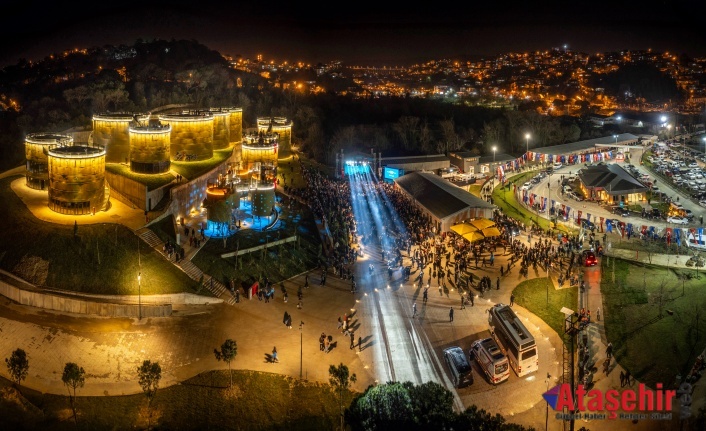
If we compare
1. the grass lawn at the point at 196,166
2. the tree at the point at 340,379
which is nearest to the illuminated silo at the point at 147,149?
the grass lawn at the point at 196,166

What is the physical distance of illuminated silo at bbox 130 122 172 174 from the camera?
28656 millimetres

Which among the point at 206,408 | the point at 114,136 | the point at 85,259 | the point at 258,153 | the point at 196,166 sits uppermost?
the point at 114,136

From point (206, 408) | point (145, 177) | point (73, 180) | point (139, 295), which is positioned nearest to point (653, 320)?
point (206, 408)

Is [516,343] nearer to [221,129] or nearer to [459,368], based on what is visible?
[459,368]

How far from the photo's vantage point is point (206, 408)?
561 inches

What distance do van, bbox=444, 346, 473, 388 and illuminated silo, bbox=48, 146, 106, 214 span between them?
17.6 metres

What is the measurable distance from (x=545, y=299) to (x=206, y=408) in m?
13.6

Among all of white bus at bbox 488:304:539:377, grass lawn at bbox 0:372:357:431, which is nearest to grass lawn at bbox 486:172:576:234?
white bus at bbox 488:304:539:377

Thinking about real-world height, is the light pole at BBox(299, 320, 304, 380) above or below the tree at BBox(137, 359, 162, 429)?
below

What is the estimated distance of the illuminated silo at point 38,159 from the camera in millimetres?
26844

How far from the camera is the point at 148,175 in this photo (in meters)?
28.3

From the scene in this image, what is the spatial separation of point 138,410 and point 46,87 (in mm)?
58936

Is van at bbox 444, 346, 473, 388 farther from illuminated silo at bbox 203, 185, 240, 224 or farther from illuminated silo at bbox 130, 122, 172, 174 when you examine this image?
illuminated silo at bbox 130, 122, 172, 174

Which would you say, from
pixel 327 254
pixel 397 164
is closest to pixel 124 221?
pixel 327 254
